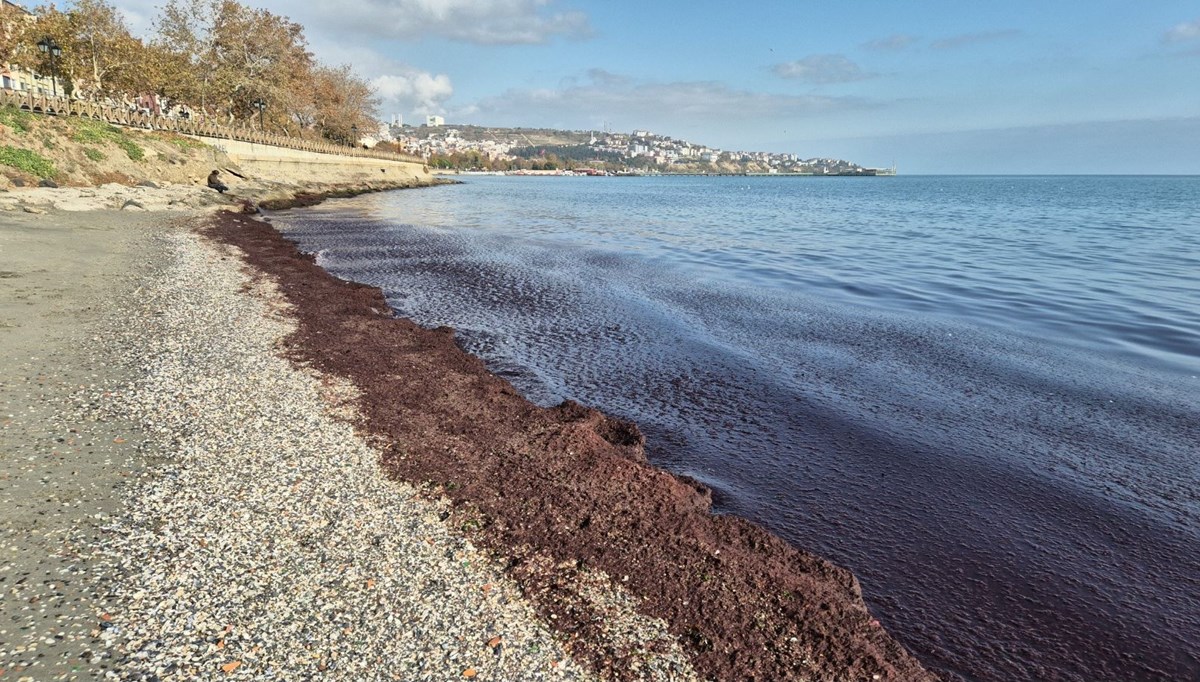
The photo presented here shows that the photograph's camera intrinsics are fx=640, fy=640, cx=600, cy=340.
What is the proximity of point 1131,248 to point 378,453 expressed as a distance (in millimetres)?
41586

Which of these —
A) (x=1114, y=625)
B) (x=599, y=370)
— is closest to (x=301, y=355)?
(x=599, y=370)

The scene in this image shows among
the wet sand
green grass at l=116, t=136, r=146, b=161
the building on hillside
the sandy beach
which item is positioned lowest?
the sandy beach

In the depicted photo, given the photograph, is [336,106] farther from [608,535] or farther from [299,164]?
[608,535]

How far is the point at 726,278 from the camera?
23.7 meters

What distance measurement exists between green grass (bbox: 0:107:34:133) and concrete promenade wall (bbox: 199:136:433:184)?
54.2ft

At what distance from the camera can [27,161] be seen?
2756 cm

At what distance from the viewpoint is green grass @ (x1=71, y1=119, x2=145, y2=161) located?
32.7 metres

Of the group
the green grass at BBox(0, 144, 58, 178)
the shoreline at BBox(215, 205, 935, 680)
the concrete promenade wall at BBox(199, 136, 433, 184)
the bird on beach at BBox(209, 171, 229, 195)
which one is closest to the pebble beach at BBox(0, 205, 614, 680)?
Result: the shoreline at BBox(215, 205, 935, 680)

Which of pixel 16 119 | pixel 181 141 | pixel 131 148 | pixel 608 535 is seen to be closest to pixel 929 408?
pixel 608 535

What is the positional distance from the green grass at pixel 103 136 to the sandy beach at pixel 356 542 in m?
29.8

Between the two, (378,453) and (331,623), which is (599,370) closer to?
(378,453)

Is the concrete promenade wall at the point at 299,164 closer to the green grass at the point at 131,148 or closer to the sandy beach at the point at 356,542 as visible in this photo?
the green grass at the point at 131,148

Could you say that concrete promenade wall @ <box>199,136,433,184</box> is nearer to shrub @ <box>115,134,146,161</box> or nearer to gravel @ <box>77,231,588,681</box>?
shrub @ <box>115,134,146,161</box>

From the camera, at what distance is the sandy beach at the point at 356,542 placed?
434cm
